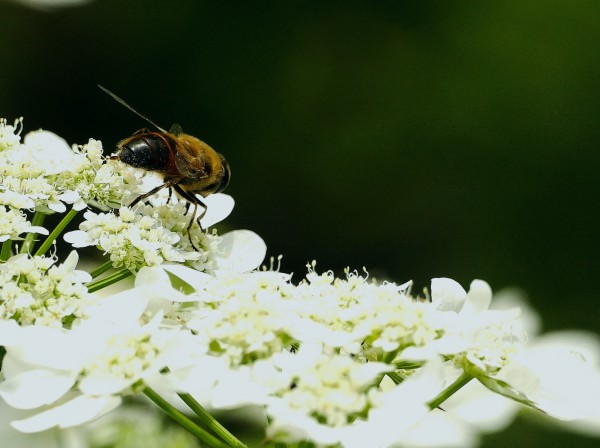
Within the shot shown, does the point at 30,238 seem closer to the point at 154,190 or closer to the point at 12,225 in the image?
the point at 12,225

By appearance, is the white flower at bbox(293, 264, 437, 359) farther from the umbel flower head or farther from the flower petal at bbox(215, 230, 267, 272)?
the flower petal at bbox(215, 230, 267, 272)

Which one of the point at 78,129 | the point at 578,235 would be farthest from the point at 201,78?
the point at 578,235

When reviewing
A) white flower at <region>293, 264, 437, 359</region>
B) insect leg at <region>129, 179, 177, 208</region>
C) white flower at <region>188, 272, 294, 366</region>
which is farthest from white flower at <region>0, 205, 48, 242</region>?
white flower at <region>293, 264, 437, 359</region>

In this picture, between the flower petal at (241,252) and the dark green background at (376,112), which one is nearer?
the flower petal at (241,252)

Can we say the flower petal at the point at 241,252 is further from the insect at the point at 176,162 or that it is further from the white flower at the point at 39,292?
the white flower at the point at 39,292

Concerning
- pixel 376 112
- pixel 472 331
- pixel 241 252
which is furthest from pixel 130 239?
pixel 376 112

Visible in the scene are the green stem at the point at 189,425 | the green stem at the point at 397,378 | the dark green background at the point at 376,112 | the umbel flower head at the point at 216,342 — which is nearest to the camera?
the umbel flower head at the point at 216,342

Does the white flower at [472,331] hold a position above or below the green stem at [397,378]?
above

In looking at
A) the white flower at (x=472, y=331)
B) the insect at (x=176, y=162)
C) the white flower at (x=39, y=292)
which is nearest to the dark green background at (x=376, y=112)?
the insect at (x=176, y=162)
